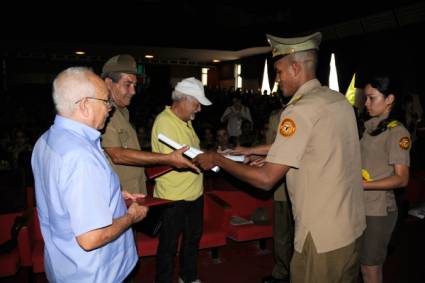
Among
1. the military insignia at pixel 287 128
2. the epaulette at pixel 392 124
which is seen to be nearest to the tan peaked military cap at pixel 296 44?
the military insignia at pixel 287 128

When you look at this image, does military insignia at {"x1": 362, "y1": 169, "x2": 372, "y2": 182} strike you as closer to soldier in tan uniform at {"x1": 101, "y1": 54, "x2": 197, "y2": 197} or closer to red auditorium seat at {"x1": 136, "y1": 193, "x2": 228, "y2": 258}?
soldier in tan uniform at {"x1": 101, "y1": 54, "x2": 197, "y2": 197}

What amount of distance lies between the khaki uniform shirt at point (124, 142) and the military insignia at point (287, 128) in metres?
1.16

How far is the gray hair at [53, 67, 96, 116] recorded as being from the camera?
1.42m

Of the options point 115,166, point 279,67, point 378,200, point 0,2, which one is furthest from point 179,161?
point 0,2

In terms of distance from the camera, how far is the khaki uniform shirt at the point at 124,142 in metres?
2.31

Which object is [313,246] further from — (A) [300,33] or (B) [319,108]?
(A) [300,33]

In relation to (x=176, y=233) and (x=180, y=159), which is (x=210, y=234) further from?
(x=180, y=159)

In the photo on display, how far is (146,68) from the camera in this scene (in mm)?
21078

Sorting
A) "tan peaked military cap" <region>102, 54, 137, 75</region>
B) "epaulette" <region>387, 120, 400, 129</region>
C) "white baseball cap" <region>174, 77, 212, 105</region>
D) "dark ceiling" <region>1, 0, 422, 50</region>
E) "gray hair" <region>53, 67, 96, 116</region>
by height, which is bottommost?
"epaulette" <region>387, 120, 400, 129</region>

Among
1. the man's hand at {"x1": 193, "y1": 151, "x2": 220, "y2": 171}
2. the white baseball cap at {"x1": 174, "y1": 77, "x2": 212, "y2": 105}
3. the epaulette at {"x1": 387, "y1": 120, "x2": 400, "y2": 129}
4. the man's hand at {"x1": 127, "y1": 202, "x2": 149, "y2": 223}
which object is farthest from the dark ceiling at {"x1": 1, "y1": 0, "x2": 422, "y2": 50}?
the man's hand at {"x1": 127, "y1": 202, "x2": 149, "y2": 223}

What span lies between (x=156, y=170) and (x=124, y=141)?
327 millimetres

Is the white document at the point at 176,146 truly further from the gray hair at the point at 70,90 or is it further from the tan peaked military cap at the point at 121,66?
the gray hair at the point at 70,90

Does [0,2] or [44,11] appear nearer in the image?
[0,2]

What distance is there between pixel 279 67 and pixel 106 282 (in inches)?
53.5
